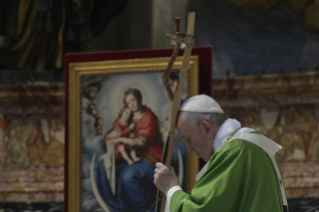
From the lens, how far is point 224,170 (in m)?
2.44

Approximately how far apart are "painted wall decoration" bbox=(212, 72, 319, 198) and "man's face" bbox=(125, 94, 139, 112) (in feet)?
5.13

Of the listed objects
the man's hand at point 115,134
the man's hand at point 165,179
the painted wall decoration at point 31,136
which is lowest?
the painted wall decoration at point 31,136

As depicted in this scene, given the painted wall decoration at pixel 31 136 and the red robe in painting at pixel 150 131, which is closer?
the red robe in painting at pixel 150 131

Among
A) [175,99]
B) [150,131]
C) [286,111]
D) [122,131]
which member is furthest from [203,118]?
[286,111]

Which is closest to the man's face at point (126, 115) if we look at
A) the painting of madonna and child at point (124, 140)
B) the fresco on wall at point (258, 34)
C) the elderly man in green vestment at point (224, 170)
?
the painting of madonna and child at point (124, 140)

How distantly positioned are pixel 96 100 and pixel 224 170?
194cm

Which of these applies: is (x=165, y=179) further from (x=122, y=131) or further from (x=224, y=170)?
(x=122, y=131)

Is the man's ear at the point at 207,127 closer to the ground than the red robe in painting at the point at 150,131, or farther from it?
farther from it

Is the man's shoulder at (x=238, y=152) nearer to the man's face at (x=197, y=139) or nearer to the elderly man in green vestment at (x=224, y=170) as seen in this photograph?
the elderly man in green vestment at (x=224, y=170)

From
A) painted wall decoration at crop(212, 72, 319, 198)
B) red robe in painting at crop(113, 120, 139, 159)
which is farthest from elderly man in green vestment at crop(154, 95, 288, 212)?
painted wall decoration at crop(212, 72, 319, 198)

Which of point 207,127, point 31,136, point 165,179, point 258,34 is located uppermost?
point 258,34

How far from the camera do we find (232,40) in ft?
19.2

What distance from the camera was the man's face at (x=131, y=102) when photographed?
4102mm

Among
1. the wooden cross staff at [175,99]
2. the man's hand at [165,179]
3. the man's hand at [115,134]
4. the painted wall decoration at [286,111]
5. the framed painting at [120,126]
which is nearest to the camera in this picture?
the man's hand at [165,179]
